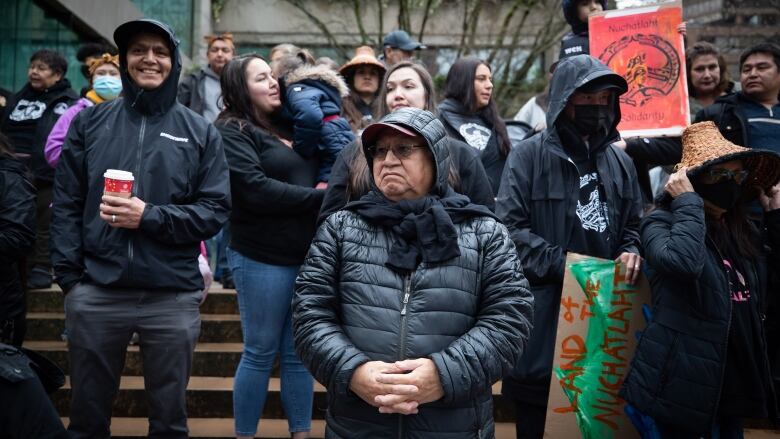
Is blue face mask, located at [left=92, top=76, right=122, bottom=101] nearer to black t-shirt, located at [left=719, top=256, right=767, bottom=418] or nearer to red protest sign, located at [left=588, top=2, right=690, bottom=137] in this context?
red protest sign, located at [left=588, top=2, right=690, bottom=137]

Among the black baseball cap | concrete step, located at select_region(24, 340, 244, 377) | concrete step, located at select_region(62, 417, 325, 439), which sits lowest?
concrete step, located at select_region(62, 417, 325, 439)

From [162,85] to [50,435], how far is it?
1790 millimetres

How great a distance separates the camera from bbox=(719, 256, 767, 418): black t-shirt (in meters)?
3.67

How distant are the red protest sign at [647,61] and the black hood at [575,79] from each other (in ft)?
3.45

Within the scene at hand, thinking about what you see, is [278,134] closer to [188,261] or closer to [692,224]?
[188,261]

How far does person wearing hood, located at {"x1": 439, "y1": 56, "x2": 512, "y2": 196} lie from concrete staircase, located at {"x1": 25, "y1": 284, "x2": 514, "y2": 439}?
166cm

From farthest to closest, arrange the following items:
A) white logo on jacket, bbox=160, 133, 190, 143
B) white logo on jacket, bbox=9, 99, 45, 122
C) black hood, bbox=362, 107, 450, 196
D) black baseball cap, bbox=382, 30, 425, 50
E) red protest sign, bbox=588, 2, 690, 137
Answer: white logo on jacket, bbox=9, 99, 45, 122
black baseball cap, bbox=382, 30, 425, 50
red protest sign, bbox=588, 2, 690, 137
white logo on jacket, bbox=160, 133, 190, 143
black hood, bbox=362, 107, 450, 196

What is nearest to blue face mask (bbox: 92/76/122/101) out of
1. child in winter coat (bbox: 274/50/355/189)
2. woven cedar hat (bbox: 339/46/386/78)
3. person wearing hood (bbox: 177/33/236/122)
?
Result: person wearing hood (bbox: 177/33/236/122)

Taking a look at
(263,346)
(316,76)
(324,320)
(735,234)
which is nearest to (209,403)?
(263,346)

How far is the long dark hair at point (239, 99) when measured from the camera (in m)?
4.59

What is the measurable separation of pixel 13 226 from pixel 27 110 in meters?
3.51

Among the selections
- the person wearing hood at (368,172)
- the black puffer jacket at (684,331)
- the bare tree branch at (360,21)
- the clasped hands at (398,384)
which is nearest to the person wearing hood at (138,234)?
the person wearing hood at (368,172)

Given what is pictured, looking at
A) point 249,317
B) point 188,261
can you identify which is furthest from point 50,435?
point 249,317

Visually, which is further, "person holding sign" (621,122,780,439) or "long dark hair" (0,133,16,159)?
"long dark hair" (0,133,16,159)
